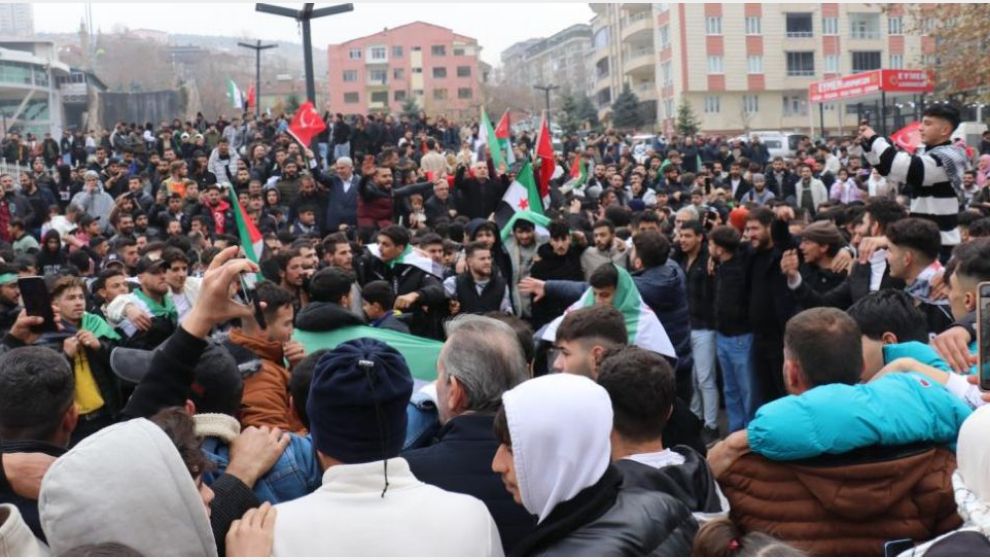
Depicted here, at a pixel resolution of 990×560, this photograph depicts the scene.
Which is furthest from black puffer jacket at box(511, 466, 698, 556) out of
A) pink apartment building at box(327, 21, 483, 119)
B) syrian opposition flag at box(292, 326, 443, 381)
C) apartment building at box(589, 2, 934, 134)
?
pink apartment building at box(327, 21, 483, 119)

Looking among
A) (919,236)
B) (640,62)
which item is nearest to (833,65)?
(640,62)

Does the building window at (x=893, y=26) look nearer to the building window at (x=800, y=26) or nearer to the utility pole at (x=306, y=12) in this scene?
the building window at (x=800, y=26)

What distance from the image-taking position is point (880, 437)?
362 cm

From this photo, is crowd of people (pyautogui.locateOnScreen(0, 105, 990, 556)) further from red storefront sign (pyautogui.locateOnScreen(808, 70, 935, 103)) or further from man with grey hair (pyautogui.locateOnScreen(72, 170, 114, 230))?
red storefront sign (pyautogui.locateOnScreen(808, 70, 935, 103))

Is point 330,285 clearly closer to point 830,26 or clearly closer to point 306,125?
point 306,125

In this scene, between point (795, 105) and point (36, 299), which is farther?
point (795, 105)

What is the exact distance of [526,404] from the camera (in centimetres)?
303

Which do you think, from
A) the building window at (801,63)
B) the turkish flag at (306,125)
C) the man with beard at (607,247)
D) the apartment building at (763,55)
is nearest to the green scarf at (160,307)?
the man with beard at (607,247)

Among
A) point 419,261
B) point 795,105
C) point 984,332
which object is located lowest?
point 419,261

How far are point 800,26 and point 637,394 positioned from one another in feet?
247

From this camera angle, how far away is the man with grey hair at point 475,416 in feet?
11.8

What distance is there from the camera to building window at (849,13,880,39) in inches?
2896

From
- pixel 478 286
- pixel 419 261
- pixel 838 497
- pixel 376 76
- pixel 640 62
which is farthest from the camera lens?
pixel 376 76

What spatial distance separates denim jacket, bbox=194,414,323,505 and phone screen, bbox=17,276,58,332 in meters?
2.94
